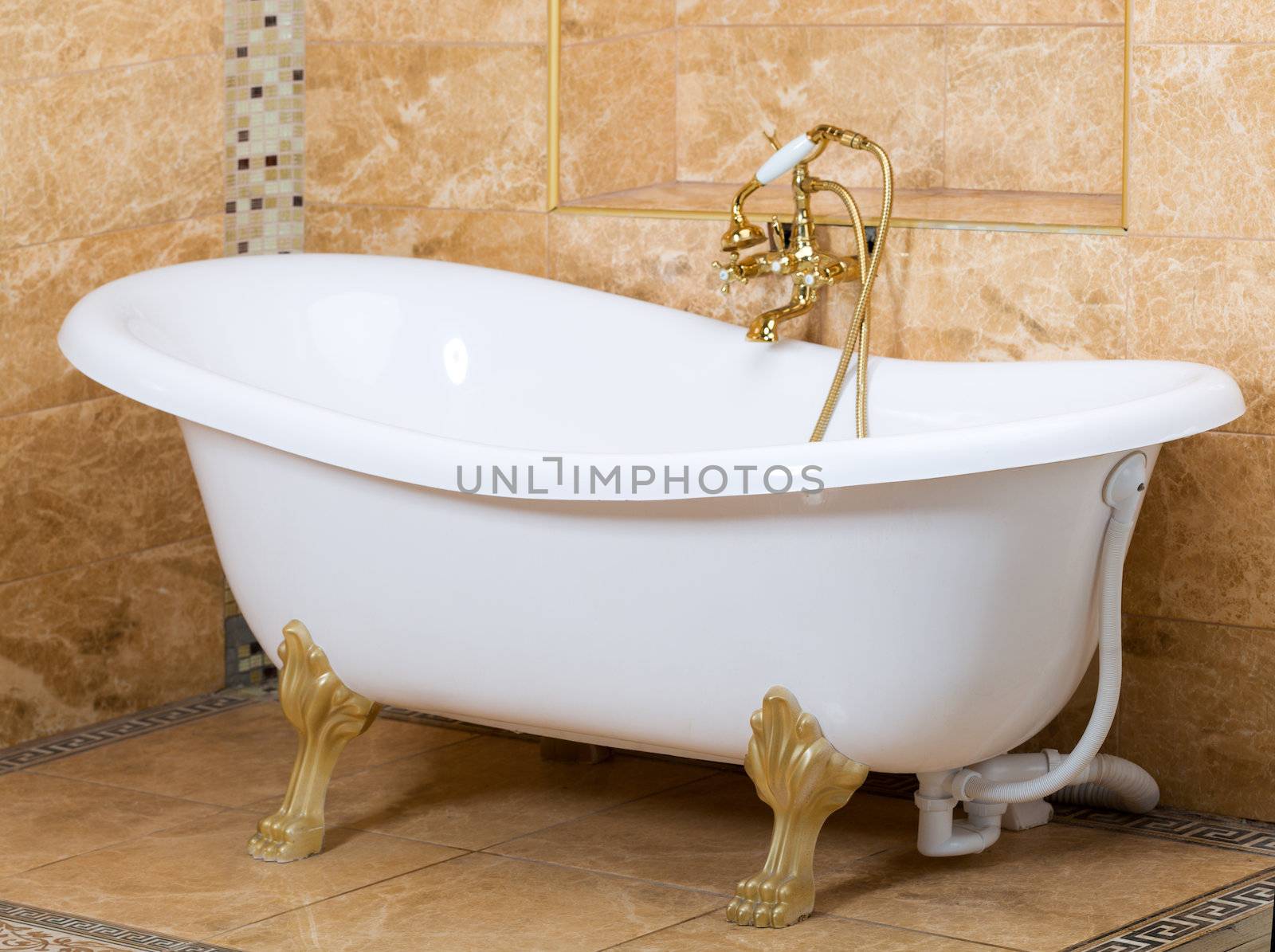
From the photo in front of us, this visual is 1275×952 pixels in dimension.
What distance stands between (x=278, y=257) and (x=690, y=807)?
107cm

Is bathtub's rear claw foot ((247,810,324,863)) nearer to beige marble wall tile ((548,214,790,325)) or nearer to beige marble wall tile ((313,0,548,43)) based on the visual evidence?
beige marble wall tile ((548,214,790,325))

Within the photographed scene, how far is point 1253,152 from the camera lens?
8.27 ft

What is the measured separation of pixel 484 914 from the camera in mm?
2340

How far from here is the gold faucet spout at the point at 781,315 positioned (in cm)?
273

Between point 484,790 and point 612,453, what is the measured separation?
2.75 ft

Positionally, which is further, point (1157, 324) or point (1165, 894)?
point (1157, 324)

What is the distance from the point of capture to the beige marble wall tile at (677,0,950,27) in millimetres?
3305

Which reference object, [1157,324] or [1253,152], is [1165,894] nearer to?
[1157,324]

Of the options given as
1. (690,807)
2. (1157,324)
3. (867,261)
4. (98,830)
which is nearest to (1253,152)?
(1157,324)

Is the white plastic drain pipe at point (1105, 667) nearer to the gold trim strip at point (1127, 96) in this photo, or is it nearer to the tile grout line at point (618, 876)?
the tile grout line at point (618, 876)

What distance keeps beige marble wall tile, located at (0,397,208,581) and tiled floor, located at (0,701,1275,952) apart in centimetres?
35

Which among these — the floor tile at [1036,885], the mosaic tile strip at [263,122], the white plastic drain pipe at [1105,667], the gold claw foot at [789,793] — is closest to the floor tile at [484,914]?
the gold claw foot at [789,793]

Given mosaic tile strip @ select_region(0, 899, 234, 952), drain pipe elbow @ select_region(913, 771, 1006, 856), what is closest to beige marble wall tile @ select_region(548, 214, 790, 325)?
drain pipe elbow @ select_region(913, 771, 1006, 856)

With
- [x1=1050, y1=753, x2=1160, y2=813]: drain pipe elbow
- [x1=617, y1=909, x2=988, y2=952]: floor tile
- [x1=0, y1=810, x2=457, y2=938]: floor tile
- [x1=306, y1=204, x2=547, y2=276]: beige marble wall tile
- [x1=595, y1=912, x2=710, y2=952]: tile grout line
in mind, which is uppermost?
[x1=306, y1=204, x2=547, y2=276]: beige marble wall tile
